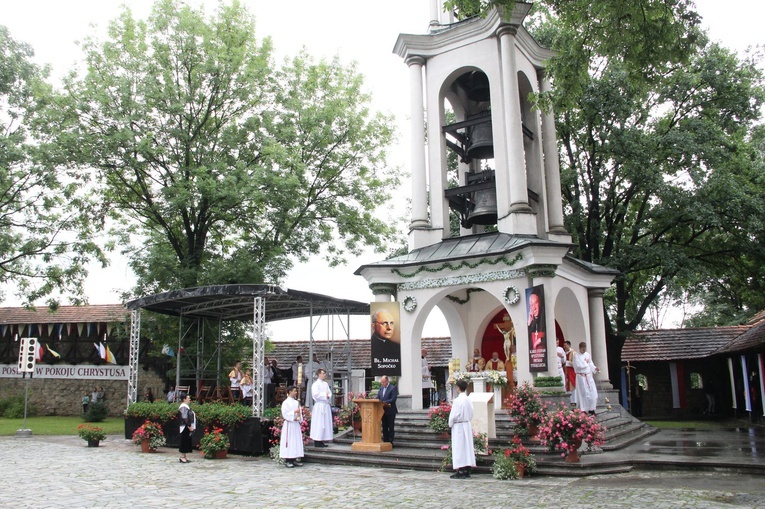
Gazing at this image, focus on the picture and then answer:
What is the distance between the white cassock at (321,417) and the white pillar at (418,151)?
17.9 feet

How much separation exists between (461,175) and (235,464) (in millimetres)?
10820

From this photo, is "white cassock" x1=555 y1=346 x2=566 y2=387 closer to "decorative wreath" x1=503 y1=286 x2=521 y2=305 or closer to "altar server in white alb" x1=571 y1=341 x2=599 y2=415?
"altar server in white alb" x1=571 y1=341 x2=599 y2=415

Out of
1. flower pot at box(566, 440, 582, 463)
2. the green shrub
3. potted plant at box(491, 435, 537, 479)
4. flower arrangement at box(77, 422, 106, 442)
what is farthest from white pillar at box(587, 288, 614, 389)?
the green shrub

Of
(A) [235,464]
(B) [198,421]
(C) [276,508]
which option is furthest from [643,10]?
(B) [198,421]

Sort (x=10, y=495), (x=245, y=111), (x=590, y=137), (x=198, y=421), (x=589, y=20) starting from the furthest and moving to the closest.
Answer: (x=245, y=111)
(x=590, y=137)
(x=198, y=421)
(x=589, y=20)
(x=10, y=495)

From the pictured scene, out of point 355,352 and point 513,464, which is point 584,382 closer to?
point 513,464

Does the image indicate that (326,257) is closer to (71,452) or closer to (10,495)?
(71,452)

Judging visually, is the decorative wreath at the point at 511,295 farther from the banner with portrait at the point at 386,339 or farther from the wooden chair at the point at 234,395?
the wooden chair at the point at 234,395

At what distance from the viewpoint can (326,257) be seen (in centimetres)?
2525

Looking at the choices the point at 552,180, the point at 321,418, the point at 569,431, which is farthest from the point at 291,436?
the point at 552,180

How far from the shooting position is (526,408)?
503 inches

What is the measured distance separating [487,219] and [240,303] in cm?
745

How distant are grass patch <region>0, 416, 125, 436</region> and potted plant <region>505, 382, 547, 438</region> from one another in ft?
47.4

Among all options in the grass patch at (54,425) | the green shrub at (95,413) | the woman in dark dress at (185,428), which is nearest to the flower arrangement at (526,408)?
the woman in dark dress at (185,428)
